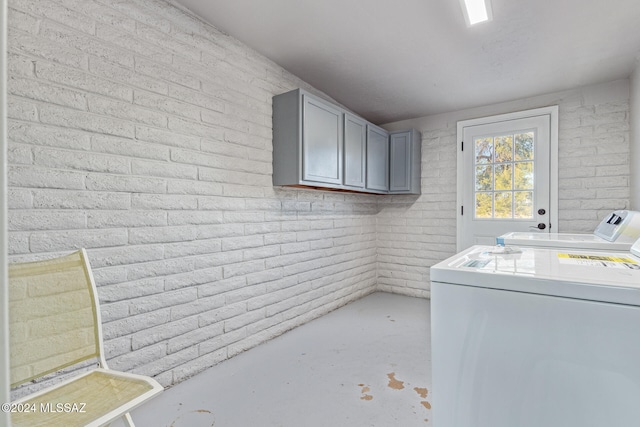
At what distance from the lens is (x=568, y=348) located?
0.85 m

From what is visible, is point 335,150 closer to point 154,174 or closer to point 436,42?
point 436,42

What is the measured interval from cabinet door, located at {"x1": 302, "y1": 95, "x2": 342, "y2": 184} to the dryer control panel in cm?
202

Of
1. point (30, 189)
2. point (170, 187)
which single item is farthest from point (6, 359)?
point (170, 187)

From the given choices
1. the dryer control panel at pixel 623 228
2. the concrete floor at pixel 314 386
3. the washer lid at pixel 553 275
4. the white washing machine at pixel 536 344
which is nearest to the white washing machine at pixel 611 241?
the dryer control panel at pixel 623 228

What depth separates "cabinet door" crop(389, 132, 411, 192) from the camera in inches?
151

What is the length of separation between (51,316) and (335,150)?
7.69 ft

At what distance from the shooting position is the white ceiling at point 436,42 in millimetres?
1932

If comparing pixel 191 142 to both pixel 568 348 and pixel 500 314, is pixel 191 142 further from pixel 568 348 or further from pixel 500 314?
pixel 568 348

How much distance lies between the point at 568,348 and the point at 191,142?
6.98ft

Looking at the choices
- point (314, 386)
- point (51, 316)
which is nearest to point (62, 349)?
point (51, 316)

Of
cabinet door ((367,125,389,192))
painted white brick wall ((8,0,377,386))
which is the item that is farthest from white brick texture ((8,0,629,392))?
cabinet door ((367,125,389,192))

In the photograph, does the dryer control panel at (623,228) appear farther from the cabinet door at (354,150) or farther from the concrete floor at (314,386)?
the cabinet door at (354,150)

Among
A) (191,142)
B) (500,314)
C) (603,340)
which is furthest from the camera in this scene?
(191,142)

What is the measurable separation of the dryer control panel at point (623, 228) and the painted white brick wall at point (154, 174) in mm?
2318
